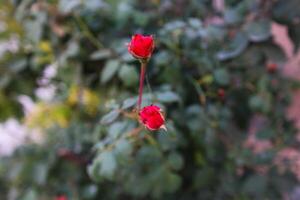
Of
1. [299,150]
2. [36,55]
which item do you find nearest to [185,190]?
[299,150]

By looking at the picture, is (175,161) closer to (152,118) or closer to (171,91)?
(171,91)

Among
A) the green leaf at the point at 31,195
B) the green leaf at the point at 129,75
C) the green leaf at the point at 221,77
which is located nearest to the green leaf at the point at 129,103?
the green leaf at the point at 129,75

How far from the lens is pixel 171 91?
3.86 ft

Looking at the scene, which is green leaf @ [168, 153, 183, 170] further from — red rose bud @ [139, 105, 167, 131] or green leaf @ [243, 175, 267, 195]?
Result: red rose bud @ [139, 105, 167, 131]

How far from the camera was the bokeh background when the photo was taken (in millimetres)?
1172

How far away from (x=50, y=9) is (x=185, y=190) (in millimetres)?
596

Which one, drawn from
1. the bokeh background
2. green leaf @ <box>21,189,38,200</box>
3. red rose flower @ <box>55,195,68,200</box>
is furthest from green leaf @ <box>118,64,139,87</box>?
green leaf @ <box>21,189,38,200</box>

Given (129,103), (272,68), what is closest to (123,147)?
(129,103)

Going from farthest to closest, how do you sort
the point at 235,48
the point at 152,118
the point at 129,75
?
the point at 235,48 < the point at 129,75 < the point at 152,118

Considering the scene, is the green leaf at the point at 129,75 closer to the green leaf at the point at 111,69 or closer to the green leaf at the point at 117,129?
the green leaf at the point at 111,69

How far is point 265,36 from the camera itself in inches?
46.5

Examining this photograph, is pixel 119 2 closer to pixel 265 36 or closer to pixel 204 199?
pixel 265 36

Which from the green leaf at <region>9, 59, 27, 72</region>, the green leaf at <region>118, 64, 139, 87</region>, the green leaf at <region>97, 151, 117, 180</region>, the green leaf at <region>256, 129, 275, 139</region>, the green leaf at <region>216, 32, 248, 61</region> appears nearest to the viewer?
the green leaf at <region>97, 151, 117, 180</region>

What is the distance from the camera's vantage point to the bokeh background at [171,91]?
117cm
